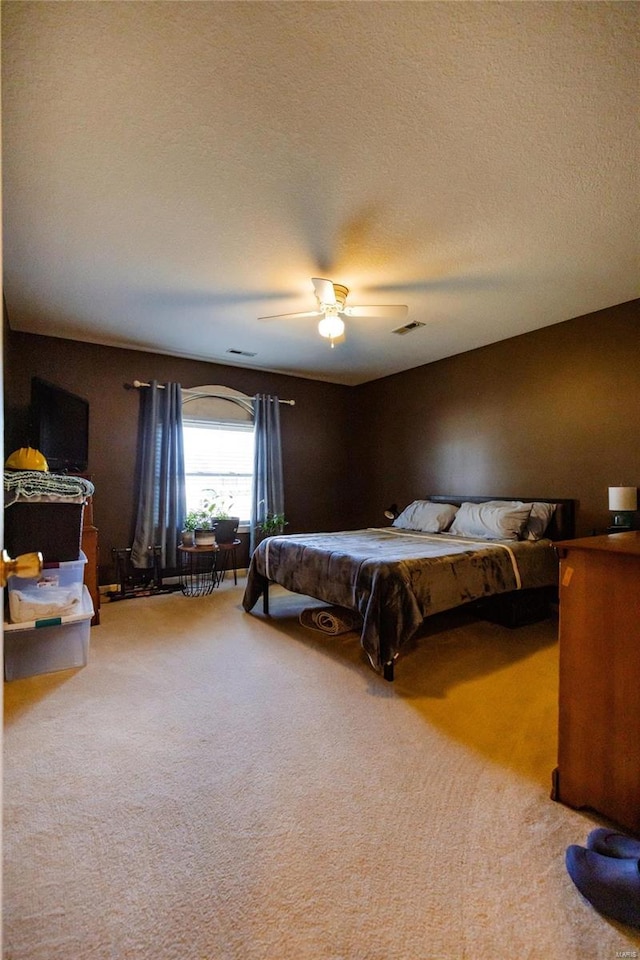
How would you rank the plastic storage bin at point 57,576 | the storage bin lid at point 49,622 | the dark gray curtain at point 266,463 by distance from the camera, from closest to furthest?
1. the storage bin lid at point 49,622
2. the plastic storage bin at point 57,576
3. the dark gray curtain at point 266,463

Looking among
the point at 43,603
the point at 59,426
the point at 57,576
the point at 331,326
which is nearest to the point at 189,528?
the point at 59,426

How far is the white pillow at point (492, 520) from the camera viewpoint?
3576 mm

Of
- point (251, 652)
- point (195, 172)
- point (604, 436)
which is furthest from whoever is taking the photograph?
point (604, 436)

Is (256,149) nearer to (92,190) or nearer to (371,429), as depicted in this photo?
(92,190)

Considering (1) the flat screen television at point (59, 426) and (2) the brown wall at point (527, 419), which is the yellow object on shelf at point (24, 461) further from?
(2) the brown wall at point (527, 419)

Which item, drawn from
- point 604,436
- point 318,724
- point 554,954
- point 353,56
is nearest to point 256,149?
point 353,56

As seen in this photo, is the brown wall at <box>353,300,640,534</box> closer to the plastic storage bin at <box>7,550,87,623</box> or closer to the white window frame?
the white window frame

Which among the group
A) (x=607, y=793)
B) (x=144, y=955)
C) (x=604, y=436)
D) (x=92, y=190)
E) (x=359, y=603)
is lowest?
(x=144, y=955)

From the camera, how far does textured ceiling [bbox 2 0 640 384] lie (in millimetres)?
1362

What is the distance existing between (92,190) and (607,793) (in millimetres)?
3218

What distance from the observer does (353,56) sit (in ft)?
4.70

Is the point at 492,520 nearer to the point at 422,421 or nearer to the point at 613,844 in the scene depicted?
the point at 422,421

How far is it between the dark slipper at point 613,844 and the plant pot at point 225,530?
144 inches

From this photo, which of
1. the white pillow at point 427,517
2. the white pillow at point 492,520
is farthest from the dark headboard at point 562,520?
the white pillow at point 427,517
